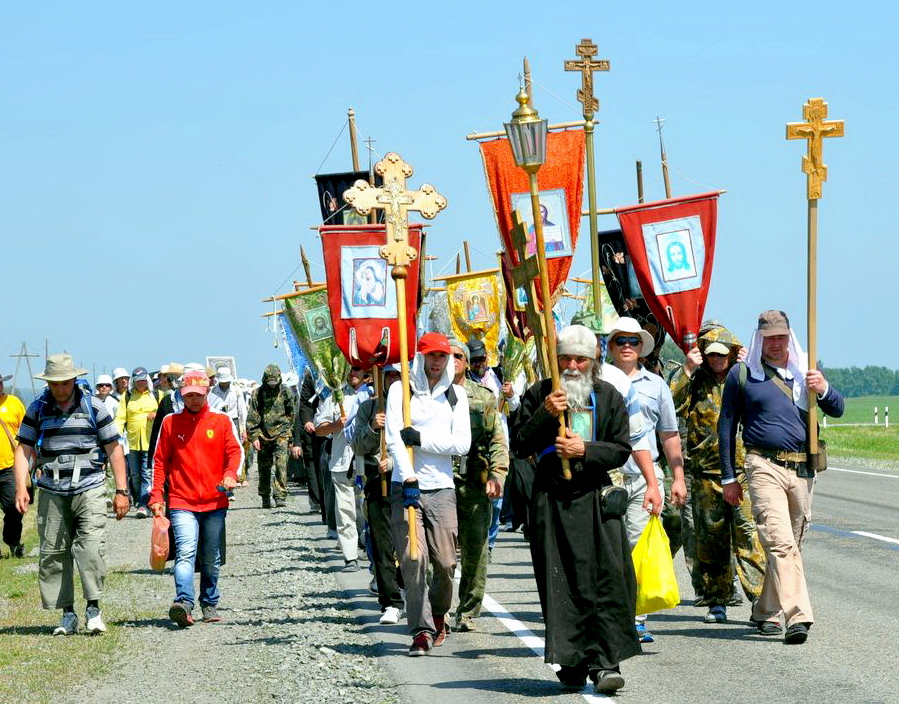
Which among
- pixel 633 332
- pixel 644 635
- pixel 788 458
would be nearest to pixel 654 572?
pixel 644 635

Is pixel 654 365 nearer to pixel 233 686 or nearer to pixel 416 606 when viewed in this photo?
pixel 416 606

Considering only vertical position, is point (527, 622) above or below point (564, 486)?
below

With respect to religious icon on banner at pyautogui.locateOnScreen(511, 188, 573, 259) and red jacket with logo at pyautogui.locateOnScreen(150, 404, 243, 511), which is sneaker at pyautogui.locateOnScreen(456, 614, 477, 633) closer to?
red jacket with logo at pyautogui.locateOnScreen(150, 404, 243, 511)

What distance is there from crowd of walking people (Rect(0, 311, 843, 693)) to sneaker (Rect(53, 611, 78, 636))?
0.01 metres

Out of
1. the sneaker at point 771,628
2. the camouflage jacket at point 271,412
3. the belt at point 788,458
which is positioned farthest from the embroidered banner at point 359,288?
the camouflage jacket at point 271,412

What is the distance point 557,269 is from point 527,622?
21.4 ft

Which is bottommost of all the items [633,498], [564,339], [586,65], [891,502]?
[891,502]

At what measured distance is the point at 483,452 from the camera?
36.9 ft

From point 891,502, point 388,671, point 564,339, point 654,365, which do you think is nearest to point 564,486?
point 564,339

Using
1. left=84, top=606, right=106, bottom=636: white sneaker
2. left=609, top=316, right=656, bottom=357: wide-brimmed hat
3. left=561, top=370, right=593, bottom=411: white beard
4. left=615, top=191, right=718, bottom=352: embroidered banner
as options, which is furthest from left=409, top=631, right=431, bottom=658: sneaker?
left=615, top=191, right=718, bottom=352: embroidered banner

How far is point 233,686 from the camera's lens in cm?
953

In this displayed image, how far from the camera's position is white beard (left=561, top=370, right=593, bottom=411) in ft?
29.5

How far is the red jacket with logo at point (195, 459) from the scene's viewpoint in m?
12.2

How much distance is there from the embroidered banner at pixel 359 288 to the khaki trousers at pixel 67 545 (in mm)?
2673
